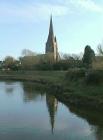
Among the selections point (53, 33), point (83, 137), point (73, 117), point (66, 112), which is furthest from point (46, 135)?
point (53, 33)

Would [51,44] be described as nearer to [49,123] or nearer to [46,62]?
[46,62]

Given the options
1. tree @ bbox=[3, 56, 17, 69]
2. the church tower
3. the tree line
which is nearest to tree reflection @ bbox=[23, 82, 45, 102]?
the tree line

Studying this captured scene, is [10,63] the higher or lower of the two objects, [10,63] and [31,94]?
the higher

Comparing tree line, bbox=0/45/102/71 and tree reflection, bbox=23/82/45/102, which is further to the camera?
tree line, bbox=0/45/102/71

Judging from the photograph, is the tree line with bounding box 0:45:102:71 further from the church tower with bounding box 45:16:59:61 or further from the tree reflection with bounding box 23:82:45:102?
the tree reflection with bounding box 23:82:45:102

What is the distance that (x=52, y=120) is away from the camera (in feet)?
91.1

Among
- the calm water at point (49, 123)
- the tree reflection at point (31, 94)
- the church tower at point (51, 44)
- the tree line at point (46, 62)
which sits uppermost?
the church tower at point (51, 44)

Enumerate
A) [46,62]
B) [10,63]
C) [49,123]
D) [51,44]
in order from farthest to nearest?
[51,44]
[10,63]
[46,62]
[49,123]

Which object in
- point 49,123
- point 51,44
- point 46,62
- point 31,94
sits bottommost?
point 49,123

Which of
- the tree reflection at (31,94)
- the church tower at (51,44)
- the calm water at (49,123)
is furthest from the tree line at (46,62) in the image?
the calm water at (49,123)

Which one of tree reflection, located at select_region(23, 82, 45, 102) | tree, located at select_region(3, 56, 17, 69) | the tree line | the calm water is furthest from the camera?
tree, located at select_region(3, 56, 17, 69)

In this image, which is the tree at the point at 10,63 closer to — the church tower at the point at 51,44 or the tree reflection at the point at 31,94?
the church tower at the point at 51,44

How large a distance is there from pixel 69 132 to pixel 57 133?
34.9 inches

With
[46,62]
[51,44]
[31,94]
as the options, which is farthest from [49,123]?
[51,44]
